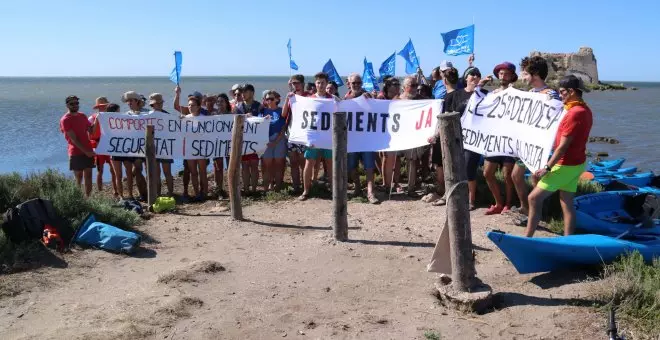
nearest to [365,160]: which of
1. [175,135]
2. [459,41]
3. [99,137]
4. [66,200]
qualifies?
[175,135]

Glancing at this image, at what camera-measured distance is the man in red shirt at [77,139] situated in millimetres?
10172

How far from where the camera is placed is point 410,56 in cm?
1638

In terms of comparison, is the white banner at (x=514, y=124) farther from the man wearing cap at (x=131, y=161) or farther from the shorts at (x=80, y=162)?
the shorts at (x=80, y=162)

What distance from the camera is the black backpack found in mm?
7586

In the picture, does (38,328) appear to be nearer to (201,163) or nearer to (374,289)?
(374,289)

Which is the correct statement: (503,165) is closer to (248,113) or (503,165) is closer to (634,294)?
(634,294)

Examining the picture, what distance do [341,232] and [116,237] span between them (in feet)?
9.75

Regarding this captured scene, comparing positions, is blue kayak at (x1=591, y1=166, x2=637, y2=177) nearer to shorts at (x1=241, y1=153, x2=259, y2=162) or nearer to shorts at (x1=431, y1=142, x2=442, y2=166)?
shorts at (x1=431, y1=142, x2=442, y2=166)

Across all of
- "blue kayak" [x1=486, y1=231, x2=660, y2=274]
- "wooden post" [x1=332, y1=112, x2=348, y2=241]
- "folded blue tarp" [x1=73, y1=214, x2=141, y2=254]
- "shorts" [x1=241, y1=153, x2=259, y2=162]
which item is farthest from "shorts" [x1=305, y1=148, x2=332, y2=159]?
"blue kayak" [x1=486, y1=231, x2=660, y2=274]

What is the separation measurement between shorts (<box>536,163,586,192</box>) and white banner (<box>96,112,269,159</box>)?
17.8ft

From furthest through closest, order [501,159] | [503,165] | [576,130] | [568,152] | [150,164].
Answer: [150,164] < [503,165] < [501,159] < [568,152] < [576,130]

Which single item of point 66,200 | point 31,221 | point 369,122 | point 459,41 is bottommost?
point 31,221

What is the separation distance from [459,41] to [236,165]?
227 inches

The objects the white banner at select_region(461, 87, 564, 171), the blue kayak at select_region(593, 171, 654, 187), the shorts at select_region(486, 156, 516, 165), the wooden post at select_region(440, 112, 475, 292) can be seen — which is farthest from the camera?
the blue kayak at select_region(593, 171, 654, 187)
